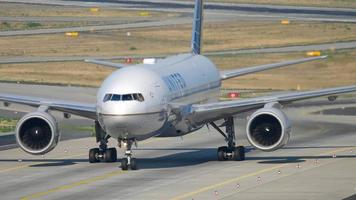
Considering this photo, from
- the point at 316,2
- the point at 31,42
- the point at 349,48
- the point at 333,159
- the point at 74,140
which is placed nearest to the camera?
the point at 333,159

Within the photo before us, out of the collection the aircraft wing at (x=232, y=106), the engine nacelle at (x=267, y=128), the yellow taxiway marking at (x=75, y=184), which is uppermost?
the aircraft wing at (x=232, y=106)

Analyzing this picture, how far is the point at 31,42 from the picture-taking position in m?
117

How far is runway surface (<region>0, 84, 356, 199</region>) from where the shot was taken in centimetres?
4356

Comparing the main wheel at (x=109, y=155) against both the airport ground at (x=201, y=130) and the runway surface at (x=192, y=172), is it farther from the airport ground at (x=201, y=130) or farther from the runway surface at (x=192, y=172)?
the airport ground at (x=201, y=130)

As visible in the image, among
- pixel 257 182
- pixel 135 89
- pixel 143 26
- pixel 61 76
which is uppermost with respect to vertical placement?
pixel 143 26

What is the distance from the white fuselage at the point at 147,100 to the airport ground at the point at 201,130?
165cm

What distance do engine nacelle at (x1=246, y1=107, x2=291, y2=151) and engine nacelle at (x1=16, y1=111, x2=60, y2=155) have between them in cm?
748

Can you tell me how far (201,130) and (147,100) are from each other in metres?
20.1

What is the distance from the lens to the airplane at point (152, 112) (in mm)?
48125

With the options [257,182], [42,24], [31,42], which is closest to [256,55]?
[31,42]

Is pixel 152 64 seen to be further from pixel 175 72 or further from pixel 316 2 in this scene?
pixel 316 2

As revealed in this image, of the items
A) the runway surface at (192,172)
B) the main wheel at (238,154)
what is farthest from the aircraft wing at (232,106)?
the runway surface at (192,172)

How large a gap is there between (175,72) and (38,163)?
6675 mm

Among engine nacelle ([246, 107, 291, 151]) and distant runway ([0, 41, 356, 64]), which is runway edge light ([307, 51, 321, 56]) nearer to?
distant runway ([0, 41, 356, 64])
